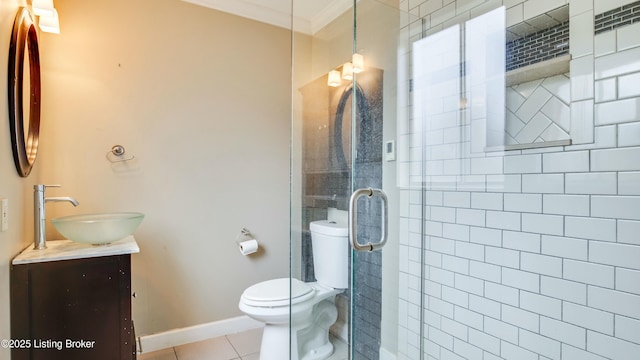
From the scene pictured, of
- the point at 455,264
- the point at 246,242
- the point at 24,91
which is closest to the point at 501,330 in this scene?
the point at 455,264

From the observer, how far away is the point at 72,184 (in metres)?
2.07

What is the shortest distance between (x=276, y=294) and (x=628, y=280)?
1.59 metres

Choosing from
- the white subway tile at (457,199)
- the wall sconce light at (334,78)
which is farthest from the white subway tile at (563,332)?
the wall sconce light at (334,78)

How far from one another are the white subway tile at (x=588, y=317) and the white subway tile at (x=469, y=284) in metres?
0.33

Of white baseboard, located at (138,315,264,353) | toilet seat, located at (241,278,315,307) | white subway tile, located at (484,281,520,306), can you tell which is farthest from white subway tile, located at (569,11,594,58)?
white baseboard, located at (138,315,264,353)

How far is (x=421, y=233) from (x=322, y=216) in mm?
627

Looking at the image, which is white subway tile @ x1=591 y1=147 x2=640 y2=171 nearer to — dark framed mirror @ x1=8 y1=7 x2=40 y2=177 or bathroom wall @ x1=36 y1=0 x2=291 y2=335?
bathroom wall @ x1=36 y1=0 x2=291 y2=335

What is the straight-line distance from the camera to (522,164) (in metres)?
1.30

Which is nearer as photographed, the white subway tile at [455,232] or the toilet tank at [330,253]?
the white subway tile at [455,232]

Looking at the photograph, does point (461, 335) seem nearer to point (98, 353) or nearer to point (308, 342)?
point (308, 342)

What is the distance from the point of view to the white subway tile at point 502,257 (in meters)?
1.33

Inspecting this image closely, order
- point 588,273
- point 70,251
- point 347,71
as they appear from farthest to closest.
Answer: point 347,71 → point 70,251 → point 588,273

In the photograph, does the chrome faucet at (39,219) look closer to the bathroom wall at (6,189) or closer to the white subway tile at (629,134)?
the bathroom wall at (6,189)

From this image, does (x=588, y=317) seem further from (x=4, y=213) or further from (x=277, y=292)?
(x=4, y=213)
